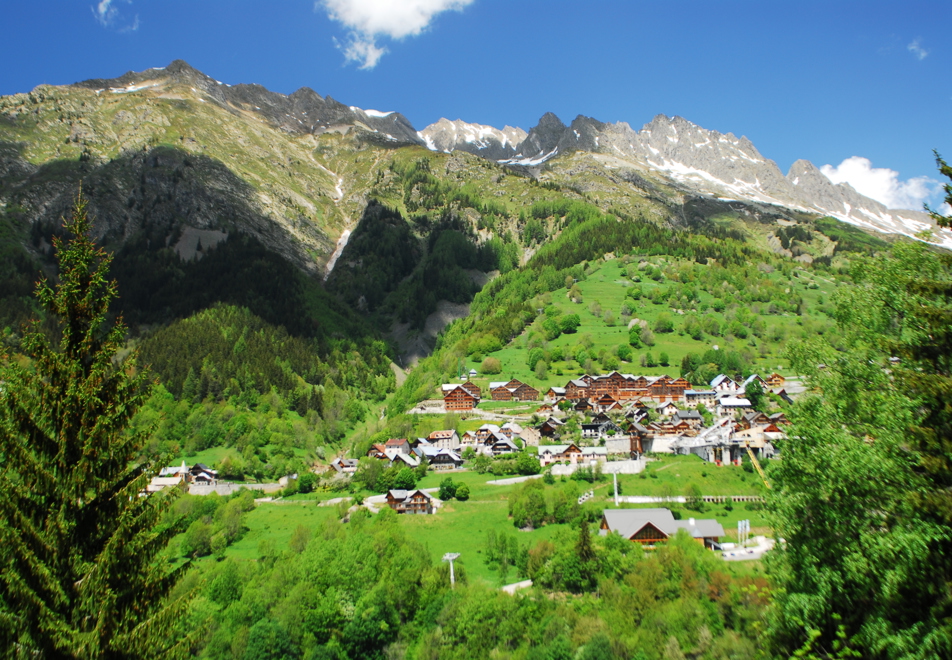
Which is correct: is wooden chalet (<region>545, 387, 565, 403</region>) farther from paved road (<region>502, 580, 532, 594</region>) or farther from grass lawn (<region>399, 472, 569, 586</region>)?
paved road (<region>502, 580, 532, 594</region>)

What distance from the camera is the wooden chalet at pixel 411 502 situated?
63875 mm

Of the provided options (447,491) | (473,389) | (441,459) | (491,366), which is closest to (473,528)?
(447,491)

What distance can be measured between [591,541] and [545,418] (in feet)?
149

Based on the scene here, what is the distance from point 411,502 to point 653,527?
26.5 metres

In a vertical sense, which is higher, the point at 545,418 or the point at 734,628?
the point at 545,418

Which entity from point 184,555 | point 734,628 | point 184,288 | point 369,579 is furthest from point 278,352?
point 734,628

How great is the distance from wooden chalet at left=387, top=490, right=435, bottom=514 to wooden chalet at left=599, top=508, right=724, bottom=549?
20.0m

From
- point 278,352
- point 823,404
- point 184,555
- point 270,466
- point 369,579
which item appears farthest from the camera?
point 278,352

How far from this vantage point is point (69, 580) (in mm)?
12031

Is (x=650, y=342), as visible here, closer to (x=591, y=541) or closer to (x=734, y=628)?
(x=591, y=541)

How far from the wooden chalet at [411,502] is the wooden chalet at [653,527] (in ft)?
65.6

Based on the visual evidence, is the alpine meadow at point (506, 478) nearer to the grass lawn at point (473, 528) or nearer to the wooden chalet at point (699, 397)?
the grass lawn at point (473, 528)

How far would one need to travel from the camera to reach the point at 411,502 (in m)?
64.6

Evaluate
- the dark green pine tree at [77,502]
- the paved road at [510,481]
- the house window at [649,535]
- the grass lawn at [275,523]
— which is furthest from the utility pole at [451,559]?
the dark green pine tree at [77,502]
